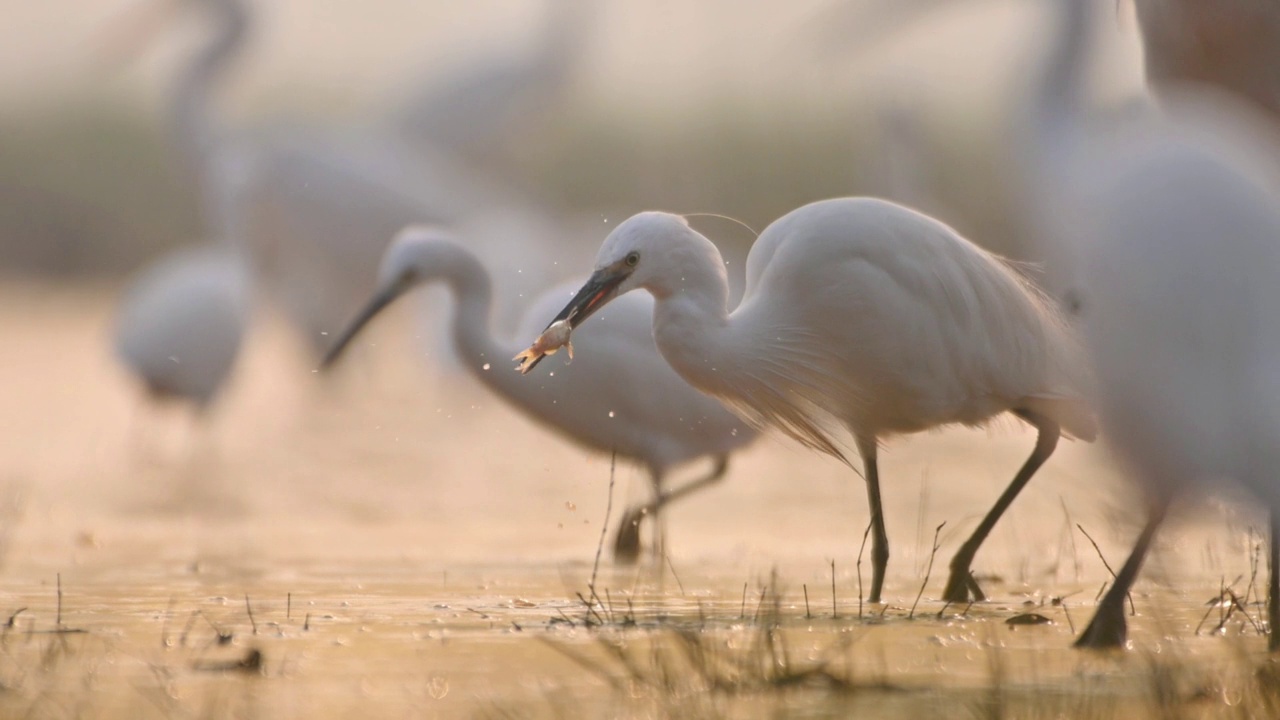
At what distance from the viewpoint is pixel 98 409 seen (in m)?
11.3

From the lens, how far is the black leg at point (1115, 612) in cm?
411

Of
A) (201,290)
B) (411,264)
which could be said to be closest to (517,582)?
(411,264)

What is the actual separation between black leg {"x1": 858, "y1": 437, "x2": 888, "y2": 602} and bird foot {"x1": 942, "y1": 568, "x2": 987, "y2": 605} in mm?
182

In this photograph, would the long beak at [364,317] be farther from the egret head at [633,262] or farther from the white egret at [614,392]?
the egret head at [633,262]

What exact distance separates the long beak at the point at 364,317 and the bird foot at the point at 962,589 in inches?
104

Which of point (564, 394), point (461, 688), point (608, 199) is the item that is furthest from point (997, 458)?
point (608, 199)

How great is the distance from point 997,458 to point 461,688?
614cm

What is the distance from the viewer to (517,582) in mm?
5266

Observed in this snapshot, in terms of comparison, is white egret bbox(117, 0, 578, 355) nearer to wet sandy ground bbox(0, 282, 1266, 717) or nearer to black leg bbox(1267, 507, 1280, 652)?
wet sandy ground bbox(0, 282, 1266, 717)

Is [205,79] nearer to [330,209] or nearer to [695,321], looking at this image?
[330,209]

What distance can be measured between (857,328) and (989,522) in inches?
28.2

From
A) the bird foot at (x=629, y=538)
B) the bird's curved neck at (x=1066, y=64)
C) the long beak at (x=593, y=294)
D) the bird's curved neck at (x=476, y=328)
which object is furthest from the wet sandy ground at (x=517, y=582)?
the bird's curved neck at (x=1066, y=64)

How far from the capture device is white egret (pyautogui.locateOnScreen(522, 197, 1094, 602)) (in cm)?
486

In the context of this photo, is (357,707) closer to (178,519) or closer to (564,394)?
(564,394)
